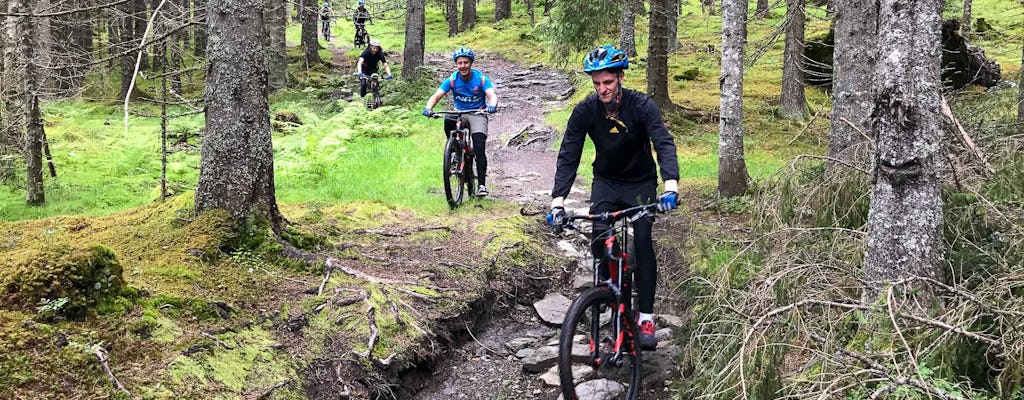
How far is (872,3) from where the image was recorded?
7.66 m

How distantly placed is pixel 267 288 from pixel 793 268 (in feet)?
12.6

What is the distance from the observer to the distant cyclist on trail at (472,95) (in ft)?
29.4

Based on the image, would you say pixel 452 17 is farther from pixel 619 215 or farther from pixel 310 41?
pixel 619 215

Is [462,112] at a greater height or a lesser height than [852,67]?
lesser

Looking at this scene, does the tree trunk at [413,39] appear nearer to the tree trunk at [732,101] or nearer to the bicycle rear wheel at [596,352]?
the tree trunk at [732,101]

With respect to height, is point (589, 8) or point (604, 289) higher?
point (589, 8)

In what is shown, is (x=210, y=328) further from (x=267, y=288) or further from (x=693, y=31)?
(x=693, y=31)

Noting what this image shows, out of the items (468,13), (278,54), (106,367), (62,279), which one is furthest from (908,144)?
(468,13)

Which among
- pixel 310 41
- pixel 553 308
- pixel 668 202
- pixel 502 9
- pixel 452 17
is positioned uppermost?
pixel 502 9

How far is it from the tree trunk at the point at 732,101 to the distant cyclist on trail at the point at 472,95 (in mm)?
3041

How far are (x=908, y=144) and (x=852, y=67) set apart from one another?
15.2 feet

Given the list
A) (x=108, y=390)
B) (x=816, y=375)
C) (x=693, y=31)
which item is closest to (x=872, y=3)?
(x=816, y=375)

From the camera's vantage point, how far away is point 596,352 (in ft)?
14.6

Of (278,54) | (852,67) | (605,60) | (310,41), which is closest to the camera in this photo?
(605,60)
